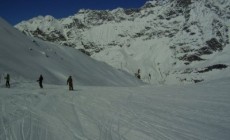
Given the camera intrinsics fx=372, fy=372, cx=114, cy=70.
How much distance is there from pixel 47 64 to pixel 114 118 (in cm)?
5032

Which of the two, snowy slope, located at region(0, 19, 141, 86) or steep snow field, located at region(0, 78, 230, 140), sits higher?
snowy slope, located at region(0, 19, 141, 86)

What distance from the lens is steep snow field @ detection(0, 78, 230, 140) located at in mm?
13672

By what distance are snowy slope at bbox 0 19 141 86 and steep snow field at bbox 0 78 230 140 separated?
2606cm

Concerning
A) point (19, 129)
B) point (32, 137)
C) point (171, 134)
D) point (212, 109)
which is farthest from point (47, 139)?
point (212, 109)

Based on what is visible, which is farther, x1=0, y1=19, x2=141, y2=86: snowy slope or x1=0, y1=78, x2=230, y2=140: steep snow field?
x1=0, y1=19, x2=141, y2=86: snowy slope

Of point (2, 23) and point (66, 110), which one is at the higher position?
point (2, 23)

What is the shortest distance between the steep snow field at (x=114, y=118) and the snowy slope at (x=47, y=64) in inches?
1026

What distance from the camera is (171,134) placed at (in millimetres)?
13883

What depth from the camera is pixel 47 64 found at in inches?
2581

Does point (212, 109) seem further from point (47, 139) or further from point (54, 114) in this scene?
point (47, 139)

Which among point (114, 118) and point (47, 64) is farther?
point (47, 64)

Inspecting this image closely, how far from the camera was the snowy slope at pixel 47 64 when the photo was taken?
54894mm

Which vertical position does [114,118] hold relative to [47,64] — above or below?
below

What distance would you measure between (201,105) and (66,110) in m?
7.91
